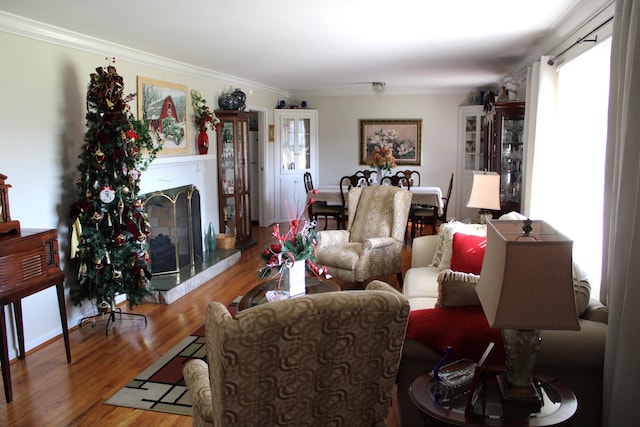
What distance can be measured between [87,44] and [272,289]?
2.57 metres

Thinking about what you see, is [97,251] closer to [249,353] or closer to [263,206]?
[249,353]

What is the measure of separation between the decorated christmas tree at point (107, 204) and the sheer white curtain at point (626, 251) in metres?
3.27

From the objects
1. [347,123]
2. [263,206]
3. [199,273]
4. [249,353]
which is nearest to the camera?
[249,353]

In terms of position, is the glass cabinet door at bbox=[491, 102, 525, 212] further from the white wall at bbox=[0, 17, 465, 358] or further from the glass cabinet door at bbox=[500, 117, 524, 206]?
the white wall at bbox=[0, 17, 465, 358]

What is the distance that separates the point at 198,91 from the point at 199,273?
2.27 metres

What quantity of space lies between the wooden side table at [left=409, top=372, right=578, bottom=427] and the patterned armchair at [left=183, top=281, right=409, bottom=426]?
0.16 metres

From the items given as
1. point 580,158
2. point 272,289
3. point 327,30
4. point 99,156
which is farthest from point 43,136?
point 580,158

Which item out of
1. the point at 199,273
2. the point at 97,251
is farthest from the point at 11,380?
the point at 199,273

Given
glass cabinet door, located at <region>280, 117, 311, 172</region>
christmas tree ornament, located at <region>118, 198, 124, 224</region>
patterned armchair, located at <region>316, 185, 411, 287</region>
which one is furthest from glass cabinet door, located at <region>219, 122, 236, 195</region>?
christmas tree ornament, located at <region>118, 198, 124, 224</region>

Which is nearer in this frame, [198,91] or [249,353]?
[249,353]

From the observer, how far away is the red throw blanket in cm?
240

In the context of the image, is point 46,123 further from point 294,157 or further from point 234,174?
point 294,157

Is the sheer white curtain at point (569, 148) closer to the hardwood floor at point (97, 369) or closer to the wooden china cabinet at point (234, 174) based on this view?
the hardwood floor at point (97, 369)

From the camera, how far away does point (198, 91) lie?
6.25 m
